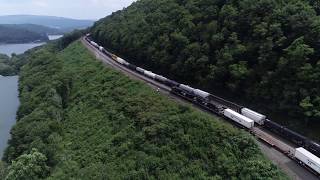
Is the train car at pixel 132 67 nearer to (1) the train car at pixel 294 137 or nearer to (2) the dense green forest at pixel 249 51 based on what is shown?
(2) the dense green forest at pixel 249 51

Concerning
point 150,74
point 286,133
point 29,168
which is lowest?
point 29,168

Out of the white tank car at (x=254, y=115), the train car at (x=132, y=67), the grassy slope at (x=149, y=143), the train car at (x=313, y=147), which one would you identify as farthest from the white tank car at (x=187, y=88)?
the train car at (x=132, y=67)

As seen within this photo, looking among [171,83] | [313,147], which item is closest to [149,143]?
[313,147]

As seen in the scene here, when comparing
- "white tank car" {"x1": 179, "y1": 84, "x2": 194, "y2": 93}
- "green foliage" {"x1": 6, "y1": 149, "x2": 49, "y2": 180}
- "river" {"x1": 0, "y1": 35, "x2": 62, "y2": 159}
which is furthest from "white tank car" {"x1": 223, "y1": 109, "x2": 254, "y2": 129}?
"river" {"x1": 0, "y1": 35, "x2": 62, "y2": 159}

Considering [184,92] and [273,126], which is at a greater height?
[184,92]

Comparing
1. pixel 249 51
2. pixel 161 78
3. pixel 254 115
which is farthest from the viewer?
pixel 161 78

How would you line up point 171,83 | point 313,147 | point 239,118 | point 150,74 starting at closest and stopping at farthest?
point 313,147 < point 239,118 < point 171,83 < point 150,74

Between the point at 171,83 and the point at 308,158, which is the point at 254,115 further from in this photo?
the point at 171,83
